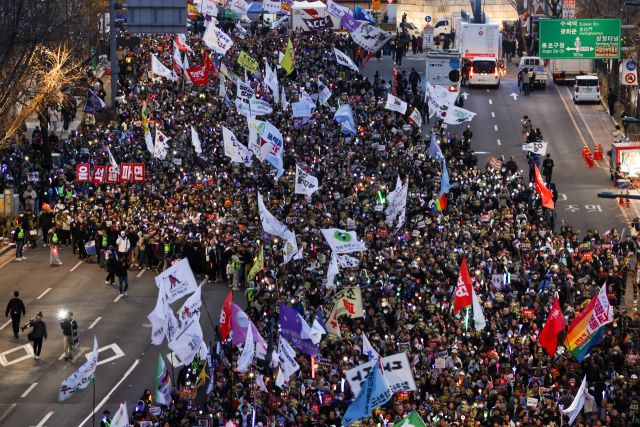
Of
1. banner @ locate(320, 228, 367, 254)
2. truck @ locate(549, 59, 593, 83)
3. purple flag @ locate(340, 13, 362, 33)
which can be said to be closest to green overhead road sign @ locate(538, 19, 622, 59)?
purple flag @ locate(340, 13, 362, 33)

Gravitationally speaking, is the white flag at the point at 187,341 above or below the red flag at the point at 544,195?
below

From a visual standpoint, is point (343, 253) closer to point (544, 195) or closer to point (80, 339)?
point (80, 339)

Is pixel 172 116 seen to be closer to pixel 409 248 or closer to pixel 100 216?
pixel 100 216

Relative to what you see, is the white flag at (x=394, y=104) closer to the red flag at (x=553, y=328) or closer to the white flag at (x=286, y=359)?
the red flag at (x=553, y=328)

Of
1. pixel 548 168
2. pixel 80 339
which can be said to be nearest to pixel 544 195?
pixel 548 168

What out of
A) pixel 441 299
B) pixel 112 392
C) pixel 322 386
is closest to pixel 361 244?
pixel 441 299

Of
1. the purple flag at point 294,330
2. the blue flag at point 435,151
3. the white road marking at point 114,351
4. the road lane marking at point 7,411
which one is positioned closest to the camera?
the purple flag at point 294,330

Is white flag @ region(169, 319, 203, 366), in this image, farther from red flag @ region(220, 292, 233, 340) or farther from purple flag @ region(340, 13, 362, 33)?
purple flag @ region(340, 13, 362, 33)

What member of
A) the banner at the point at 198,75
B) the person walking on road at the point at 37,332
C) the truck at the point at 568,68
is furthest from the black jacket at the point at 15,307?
the truck at the point at 568,68
